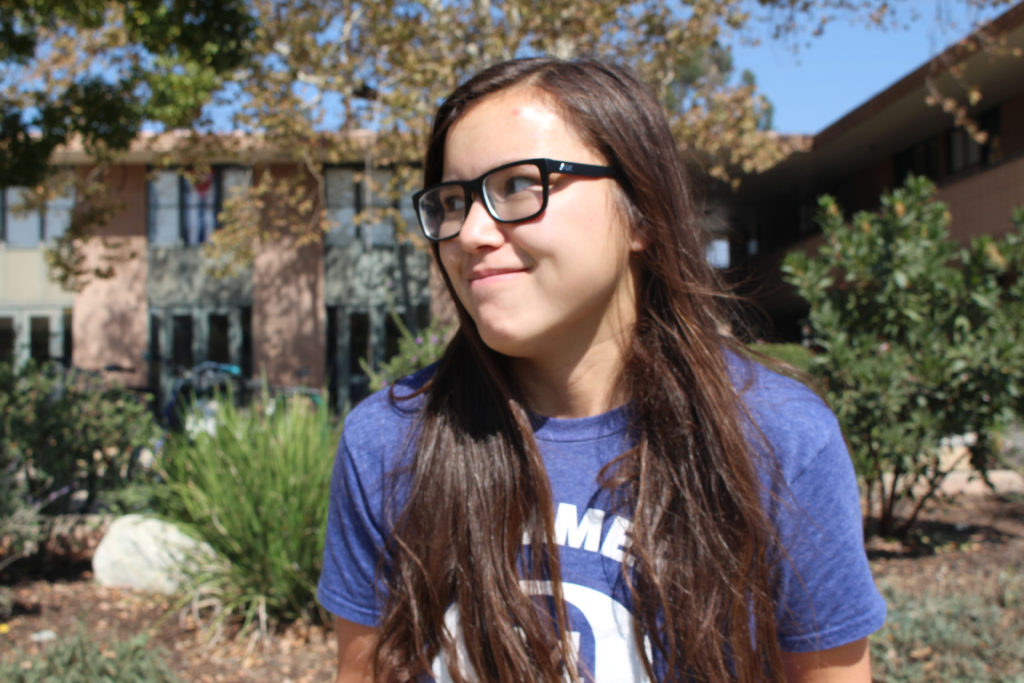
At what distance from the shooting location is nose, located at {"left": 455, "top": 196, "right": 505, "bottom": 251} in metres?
1.25

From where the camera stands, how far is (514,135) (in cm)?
126

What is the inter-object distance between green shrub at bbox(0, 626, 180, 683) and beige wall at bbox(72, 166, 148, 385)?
17063mm

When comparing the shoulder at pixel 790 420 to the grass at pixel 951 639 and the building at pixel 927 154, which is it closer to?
the grass at pixel 951 639

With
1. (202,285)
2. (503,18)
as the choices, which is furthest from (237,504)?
(202,285)

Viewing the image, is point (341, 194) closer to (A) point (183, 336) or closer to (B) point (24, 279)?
(A) point (183, 336)

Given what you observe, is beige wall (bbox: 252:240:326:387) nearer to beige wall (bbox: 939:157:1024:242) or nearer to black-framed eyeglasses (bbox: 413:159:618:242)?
beige wall (bbox: 939:157:1024:242)

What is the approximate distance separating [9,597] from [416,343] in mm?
2831

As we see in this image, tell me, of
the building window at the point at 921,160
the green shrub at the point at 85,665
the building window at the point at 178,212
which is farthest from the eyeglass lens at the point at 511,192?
the building window at the point at 178,212

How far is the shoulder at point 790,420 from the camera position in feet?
4.10

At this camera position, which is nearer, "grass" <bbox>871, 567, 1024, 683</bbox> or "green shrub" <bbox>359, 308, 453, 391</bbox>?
"grass" <bbox>871, 567, 1024, 683</bbox>

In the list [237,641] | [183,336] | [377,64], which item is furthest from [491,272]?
[183,336]

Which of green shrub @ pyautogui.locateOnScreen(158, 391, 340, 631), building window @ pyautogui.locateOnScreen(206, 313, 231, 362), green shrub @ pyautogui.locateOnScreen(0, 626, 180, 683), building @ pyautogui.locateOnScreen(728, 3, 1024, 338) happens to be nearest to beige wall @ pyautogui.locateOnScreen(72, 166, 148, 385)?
building window @ pyautogui.locateOnScreen(206, 313, 231, 362)

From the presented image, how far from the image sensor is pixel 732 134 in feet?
31.3

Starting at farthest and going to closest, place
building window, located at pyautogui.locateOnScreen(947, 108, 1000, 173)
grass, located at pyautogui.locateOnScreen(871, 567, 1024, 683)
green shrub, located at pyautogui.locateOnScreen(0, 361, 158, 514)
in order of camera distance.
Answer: building window, located at pyautogui.locateOnScreen(947, 108, 1000, 173) < green shrub, located at pyautogui.locateOnScreen(0, 361, 158, 514) < grass, located at pyautogui.locateOnScreen(871, 567, 1024, 683)
